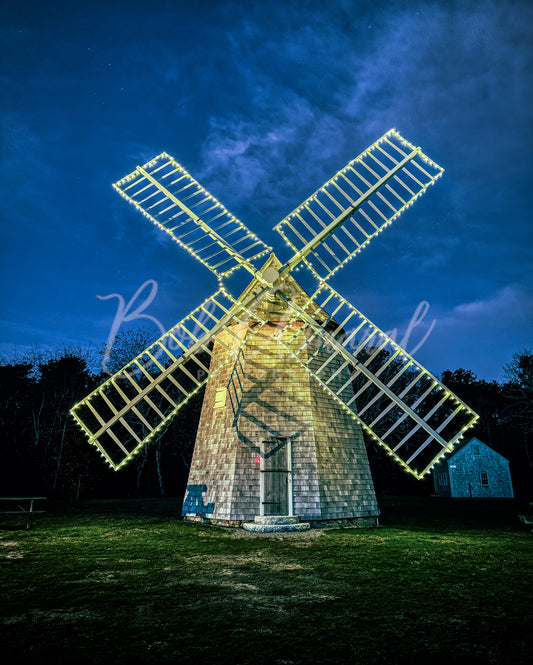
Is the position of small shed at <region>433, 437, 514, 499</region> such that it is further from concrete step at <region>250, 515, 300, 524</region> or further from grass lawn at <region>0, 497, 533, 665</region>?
concrete step at <region>250, 515, 300, 524</region>

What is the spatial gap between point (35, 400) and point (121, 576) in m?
25.3

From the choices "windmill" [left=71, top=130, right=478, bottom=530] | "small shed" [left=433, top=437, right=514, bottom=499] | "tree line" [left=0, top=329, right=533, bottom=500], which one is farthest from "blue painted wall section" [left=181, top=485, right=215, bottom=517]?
"small shed" [left=433, top=437, right=514, bottom=499]

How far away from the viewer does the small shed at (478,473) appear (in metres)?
29.0

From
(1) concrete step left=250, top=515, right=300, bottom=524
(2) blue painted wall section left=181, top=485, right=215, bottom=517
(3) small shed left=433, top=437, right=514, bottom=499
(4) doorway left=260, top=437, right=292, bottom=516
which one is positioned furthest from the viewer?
(3) small shed left=433, top=437, right=514, bottom=499

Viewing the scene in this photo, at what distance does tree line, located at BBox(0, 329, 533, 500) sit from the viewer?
2455cm

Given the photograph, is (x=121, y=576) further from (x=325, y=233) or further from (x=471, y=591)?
(x=325, y=233)

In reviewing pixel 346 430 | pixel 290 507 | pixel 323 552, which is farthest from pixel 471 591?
pixel 346 430

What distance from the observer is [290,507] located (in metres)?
10.9

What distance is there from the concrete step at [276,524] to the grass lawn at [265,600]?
621 mm

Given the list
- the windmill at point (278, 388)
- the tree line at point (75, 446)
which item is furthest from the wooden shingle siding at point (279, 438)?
the tree line at point (75, 446)

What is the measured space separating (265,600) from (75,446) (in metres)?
23.6

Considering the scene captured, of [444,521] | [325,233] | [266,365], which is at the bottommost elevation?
[444,521]

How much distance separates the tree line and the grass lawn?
16677mm

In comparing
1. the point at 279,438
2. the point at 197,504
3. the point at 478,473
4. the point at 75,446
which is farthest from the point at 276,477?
the point at 478,473
